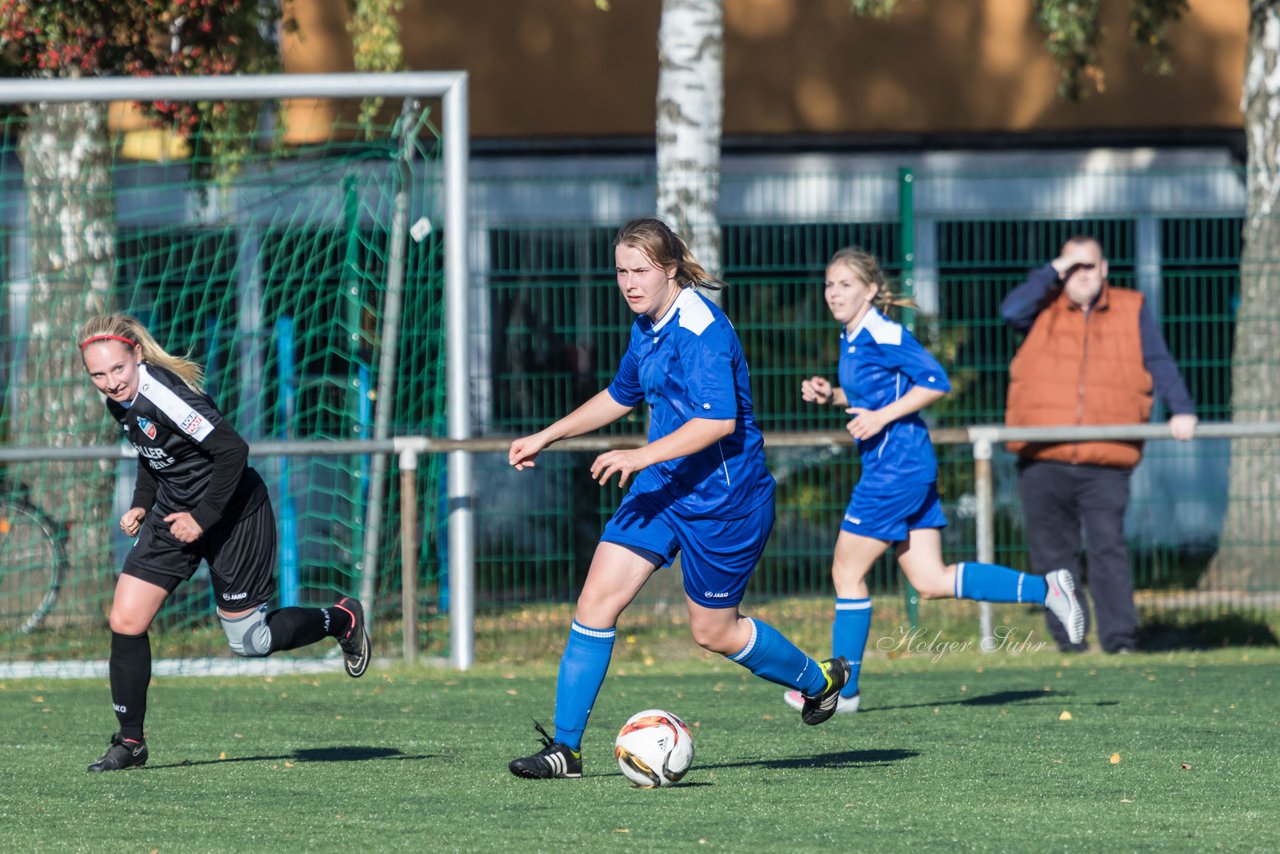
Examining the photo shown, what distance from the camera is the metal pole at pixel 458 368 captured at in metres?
9.28

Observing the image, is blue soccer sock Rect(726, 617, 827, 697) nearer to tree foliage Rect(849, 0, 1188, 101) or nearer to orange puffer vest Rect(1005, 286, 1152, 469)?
orange puffer vest Rect(1005, 286, 1152, 469)

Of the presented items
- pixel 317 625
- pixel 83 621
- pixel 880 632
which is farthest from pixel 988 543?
pixel 83 621

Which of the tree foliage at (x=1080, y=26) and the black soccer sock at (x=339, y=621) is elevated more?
the tree foliage at (x=1080, y=26)

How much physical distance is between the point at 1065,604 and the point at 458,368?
3.33 meters

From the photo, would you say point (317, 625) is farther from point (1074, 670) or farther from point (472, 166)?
point (472, 166)

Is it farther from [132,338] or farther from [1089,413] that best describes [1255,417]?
[132,338]

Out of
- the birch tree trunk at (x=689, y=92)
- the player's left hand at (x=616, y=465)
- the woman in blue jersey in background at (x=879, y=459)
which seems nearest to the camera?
the player's left hand at (x=616, y=465)

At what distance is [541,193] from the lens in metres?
10.8

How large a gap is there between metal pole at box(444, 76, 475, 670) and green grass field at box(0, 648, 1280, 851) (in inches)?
14.3

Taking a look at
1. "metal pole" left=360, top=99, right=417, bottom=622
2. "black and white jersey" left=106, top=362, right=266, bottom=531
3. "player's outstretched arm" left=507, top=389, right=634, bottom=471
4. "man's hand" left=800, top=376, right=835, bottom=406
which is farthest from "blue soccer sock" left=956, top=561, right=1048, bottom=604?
"metal pole" left=360, top=99, right=417, bottom=622

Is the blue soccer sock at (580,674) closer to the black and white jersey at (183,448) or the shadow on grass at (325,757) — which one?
the shadow on grass at (325,757)

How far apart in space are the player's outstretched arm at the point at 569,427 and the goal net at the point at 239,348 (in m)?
3.84

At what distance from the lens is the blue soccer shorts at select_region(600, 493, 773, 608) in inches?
224

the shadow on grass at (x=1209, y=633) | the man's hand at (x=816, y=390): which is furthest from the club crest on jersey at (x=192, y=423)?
the shadow on grass at (x=1209, y=633)
